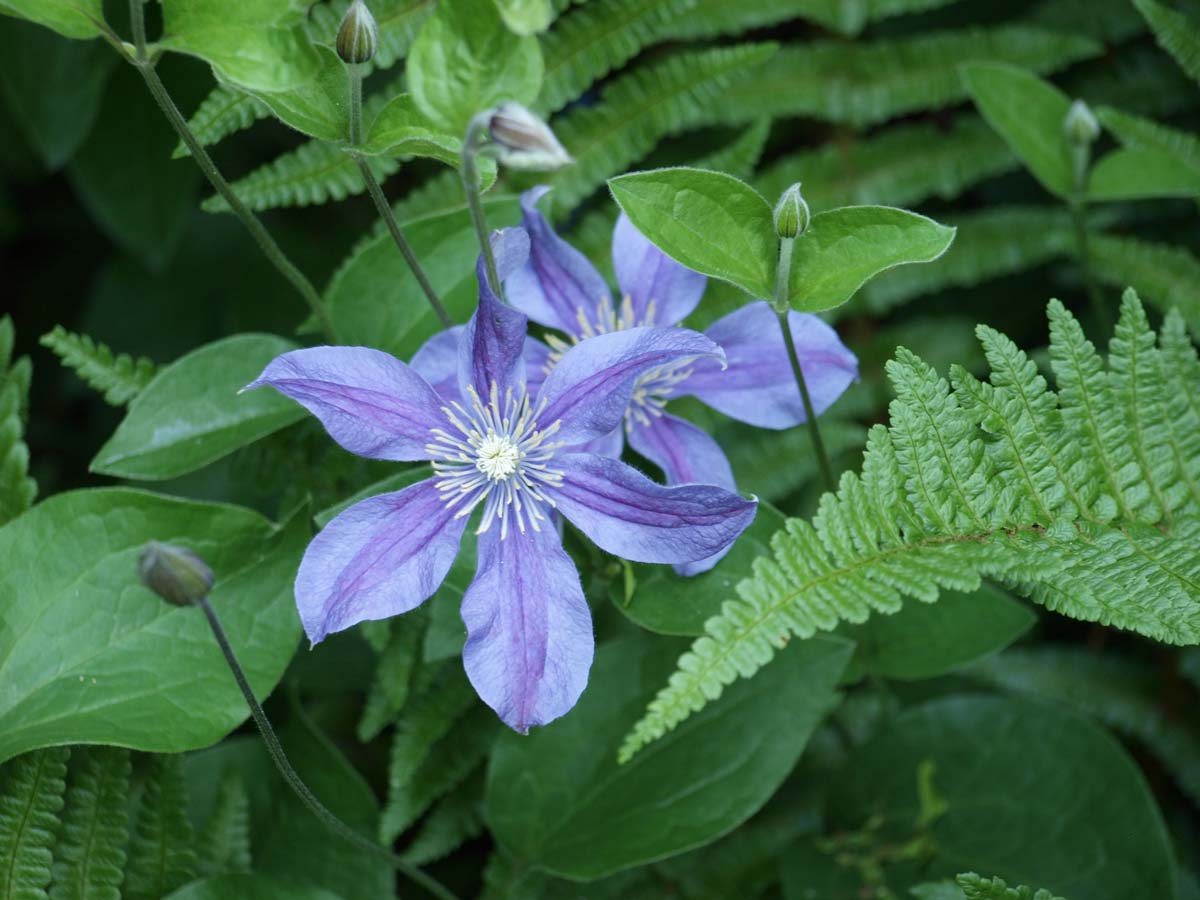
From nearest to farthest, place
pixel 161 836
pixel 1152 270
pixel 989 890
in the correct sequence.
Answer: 1. pixel 989 890
2. pixel 161 836
3. pixel 1152 270

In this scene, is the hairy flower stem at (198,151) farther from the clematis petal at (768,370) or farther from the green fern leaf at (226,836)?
the green fern leaf at (226,836)

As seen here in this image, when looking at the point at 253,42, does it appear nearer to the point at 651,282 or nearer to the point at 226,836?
the point at 651,282

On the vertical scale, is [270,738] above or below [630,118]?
below

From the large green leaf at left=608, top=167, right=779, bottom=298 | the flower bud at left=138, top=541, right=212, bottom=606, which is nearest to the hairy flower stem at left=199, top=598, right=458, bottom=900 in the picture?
the flower bud at left=138, top=541, right=212, bottom=606

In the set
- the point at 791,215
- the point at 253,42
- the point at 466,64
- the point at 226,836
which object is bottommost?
the point at 226,836

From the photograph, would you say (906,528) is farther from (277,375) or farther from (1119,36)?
(1119,36)

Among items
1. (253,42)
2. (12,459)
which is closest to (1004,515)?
(253,42)

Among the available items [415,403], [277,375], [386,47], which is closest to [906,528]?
[415,403]
